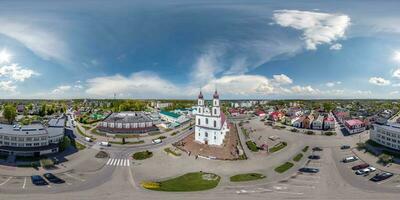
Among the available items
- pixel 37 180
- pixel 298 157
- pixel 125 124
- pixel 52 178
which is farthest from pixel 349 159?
pixel 37 180

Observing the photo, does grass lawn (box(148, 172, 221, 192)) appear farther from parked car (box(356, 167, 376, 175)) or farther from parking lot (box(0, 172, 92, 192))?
parked car (box(356, 167, 376, 175))

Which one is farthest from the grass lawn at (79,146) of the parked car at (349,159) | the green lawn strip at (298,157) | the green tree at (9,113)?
the parked car at (349,159)

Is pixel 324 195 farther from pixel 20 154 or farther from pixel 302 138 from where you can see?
pixel 20 154

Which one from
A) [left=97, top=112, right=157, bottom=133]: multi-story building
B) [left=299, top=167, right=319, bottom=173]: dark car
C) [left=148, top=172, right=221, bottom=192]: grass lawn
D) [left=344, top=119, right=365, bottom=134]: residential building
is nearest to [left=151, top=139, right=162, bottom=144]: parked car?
[left=97, top=112, right=157, bottom=133]: multi-story building

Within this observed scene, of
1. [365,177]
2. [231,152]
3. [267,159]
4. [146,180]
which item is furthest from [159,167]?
[365,177]

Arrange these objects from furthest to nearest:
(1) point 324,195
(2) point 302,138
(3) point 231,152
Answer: (2) point 302,138, (3) point 231,152, (1) point 324,195
